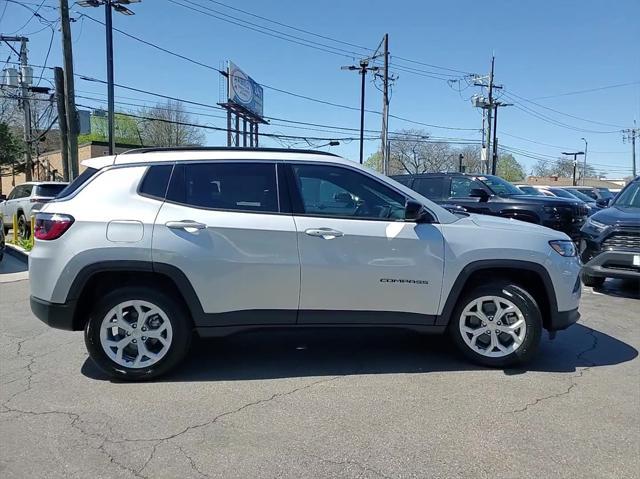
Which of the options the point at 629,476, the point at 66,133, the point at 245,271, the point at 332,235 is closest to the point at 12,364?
the point at 245,271

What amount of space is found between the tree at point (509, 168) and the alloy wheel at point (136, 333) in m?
105

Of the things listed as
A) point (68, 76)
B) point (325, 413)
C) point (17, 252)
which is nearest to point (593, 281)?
point (325, 413)

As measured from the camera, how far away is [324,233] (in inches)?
164

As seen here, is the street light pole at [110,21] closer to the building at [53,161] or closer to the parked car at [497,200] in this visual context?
the parked car at [497,200]

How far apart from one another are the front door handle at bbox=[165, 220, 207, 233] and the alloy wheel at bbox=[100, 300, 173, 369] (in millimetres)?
666

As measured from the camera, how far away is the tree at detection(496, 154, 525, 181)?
104 m

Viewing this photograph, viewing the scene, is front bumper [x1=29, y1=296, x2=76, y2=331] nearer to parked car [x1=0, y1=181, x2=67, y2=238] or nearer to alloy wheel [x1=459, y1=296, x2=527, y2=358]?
alloy wheel [x1=459, y1=296, x2=527, y2=358]

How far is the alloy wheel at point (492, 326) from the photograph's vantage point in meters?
4.42

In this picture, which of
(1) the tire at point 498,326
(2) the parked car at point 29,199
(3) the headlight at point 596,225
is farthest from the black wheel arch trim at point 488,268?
(2) the parked car at point 29,199

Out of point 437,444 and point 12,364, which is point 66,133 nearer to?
point 12,364

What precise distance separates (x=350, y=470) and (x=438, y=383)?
1475mm

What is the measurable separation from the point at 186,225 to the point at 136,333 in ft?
3.20

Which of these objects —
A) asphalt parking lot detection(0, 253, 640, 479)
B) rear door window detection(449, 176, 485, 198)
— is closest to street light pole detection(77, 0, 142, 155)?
rear door window detection(449, 176, 485, 198)

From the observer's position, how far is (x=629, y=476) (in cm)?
288
